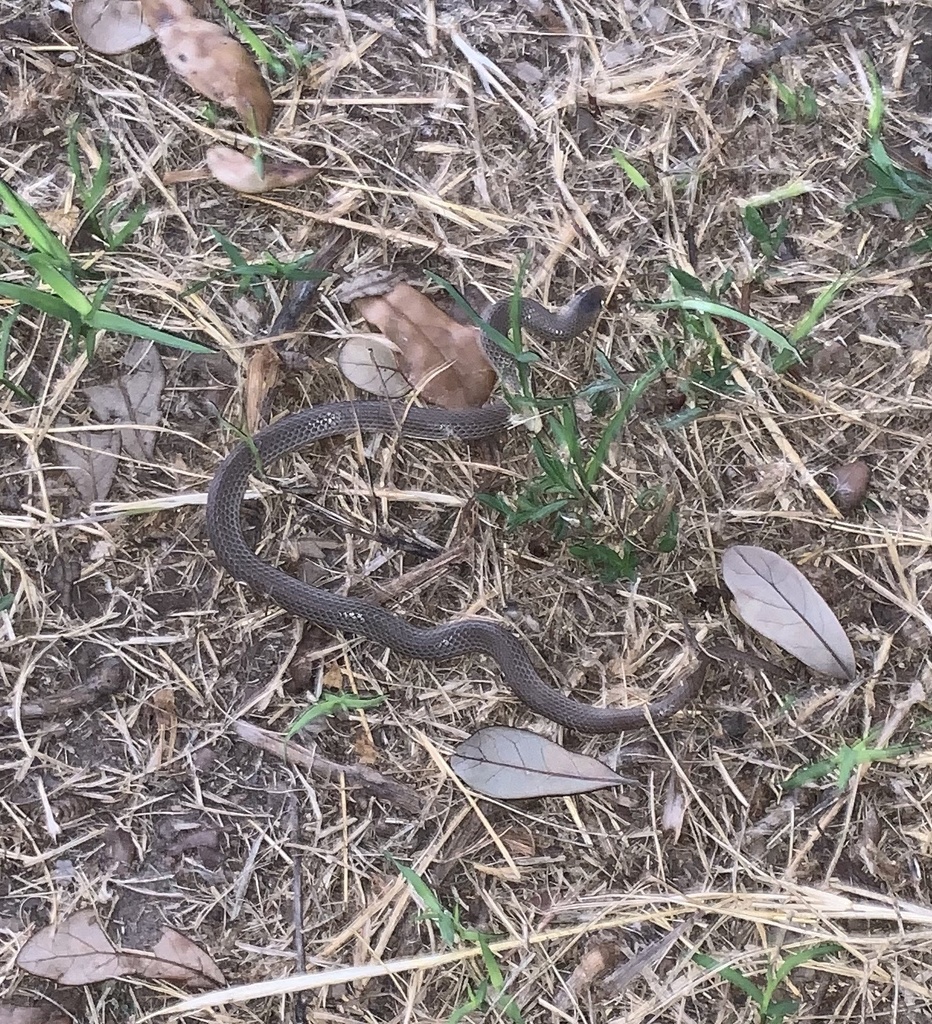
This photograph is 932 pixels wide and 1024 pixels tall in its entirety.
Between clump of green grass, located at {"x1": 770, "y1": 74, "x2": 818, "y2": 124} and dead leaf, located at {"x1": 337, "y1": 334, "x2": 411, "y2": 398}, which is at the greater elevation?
Result: clump of green grass, located at {"x1": 770, "y1": 74, "x2": 818, "y2": 124}

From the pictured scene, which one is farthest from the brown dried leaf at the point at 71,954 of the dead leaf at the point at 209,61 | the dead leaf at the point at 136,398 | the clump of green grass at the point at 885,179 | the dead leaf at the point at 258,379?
the clump of green grass at the point at 885,179

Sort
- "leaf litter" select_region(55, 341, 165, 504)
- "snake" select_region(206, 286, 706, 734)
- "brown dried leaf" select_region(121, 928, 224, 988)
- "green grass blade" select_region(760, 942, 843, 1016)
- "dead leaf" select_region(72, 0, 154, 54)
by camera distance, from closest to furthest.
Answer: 1. "green grass blade" select_region(760, 942, 843, 1016)
2. "brown dried leaf" select_region(121, 928, 224, 988)
3. "snake" select_region(206, 286, 706, 734)
4. "leaf litter" select_region(55, 341, 165, 504)
5. "dead leaf" select_region(72, 0, 154, 54)

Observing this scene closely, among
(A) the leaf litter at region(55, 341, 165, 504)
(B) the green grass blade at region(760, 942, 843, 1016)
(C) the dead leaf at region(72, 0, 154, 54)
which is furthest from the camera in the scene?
(C) the dead leaf at region(72, 0, 154, 54)

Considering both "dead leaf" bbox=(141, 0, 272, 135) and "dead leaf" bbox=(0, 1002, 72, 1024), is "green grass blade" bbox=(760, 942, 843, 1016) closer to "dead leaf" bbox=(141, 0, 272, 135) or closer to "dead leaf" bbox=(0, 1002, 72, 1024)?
"dead leaf" bbox=(0, 1002, 72, 1024)

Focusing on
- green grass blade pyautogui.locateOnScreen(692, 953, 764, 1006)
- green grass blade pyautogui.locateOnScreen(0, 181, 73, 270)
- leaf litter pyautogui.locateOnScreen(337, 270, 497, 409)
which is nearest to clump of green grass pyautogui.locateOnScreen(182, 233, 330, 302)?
leaf litter pyautogui.locateOnScreen(337, 270, 497, 409)

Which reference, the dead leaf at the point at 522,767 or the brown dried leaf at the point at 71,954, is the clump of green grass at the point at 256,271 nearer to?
the dead leaf at the point at 522,767

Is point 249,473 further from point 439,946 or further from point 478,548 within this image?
point 439,946
